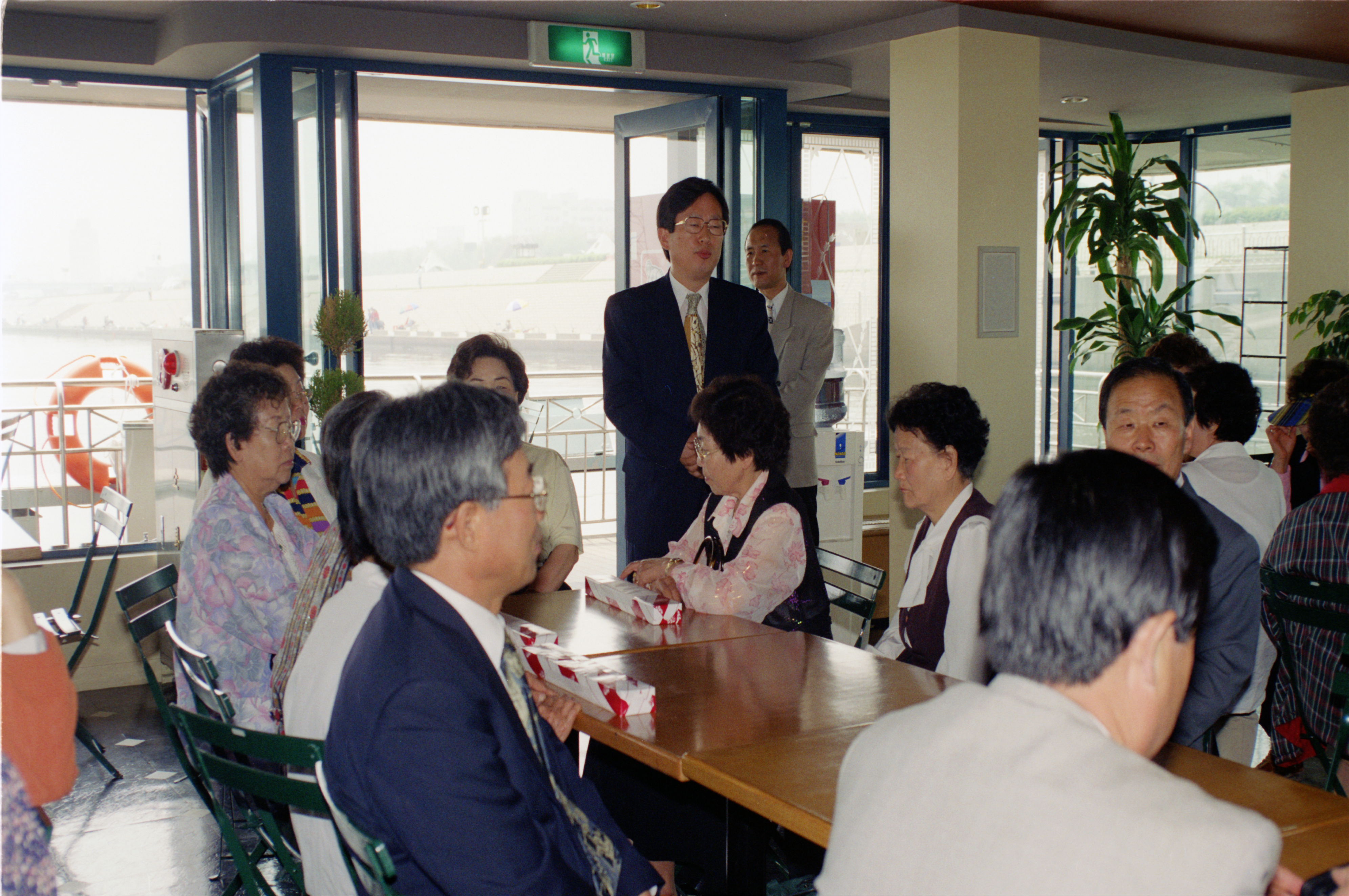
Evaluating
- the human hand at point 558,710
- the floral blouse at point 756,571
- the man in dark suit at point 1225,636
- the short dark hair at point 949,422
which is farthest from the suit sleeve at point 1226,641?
the human hand at point 558,710

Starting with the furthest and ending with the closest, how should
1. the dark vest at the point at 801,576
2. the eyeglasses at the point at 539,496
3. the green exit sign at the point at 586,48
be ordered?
the green exit sign at the point at 586,48 < the dark vest at the point at 801,576 < the eyeglasses at the point at 539,496

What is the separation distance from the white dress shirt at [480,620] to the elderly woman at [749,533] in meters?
1.49

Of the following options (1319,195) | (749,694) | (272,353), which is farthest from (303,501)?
(1319,195)

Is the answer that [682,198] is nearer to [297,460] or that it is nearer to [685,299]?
[685,299]

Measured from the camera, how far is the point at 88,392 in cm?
788

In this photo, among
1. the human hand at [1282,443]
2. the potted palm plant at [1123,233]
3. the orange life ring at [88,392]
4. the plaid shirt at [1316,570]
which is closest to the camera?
the plaid shirt at [1316,570]

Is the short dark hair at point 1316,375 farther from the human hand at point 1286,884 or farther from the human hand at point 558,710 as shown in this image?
the human hand at point 1286,884

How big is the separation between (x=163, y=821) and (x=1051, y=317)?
Answer: 6972 millimetres

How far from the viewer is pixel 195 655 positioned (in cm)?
243

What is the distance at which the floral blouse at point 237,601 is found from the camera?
9.41 ft

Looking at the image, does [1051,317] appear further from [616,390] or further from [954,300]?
[616,390]

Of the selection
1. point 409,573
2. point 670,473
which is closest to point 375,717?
point 409,573

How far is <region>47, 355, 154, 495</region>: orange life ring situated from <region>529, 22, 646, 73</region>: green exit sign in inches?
119

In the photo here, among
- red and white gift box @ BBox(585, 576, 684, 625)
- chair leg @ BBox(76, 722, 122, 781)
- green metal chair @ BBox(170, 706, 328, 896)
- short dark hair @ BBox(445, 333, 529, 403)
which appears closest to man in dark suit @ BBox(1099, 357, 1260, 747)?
red and white gift box @ BBox(585, 576, 684, 625)
